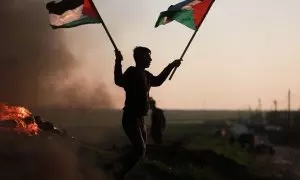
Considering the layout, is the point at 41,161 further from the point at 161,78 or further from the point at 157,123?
the point at 157,123

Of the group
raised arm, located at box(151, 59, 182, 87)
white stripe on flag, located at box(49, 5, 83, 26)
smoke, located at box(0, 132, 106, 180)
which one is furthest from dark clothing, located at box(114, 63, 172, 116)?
smoke, located at box(0, 132, 106, 180)

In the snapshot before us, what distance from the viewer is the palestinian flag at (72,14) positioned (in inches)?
369

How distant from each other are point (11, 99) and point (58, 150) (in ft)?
33.3

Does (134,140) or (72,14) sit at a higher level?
(72,14)

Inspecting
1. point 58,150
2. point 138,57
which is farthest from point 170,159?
point 138,57

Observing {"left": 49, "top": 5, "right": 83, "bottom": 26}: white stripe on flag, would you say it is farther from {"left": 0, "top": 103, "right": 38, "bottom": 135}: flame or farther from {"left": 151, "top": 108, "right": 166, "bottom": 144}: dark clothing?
{"left": 151, "top": 108, "right": 166, "bottom": 144}: dark clothing

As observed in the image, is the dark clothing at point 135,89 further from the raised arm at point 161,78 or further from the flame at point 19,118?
the flame at point 19,118

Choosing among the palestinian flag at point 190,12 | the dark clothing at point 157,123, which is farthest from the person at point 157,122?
the palestinian flag at point 190,12

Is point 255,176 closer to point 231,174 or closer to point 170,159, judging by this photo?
point 231,174

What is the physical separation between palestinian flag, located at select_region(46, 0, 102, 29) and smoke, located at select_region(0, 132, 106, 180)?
4.07m

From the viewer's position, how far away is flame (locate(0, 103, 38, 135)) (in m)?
14.5

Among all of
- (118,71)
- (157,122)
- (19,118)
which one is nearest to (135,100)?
(118,71)

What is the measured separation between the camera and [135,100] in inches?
339

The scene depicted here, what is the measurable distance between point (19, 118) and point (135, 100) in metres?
7.10
